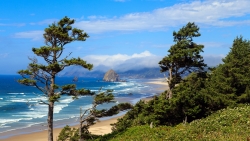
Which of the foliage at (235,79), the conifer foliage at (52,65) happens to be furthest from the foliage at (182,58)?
the conifer foliage at (52,65)

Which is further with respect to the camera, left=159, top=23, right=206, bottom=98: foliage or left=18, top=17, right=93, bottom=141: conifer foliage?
left=159, top=23, right=206, bottom=98: foliage

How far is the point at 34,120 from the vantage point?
41250mm

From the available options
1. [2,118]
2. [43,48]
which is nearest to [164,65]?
[43,48]

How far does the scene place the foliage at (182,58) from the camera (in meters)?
22.8

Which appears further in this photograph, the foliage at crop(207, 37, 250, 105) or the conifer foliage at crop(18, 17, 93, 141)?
the foliage at crop(207, 37, 250, 105)

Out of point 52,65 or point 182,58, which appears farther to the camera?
point 182,58

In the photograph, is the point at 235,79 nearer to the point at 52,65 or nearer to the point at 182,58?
the point at 182,58

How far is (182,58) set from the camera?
76.6 feet

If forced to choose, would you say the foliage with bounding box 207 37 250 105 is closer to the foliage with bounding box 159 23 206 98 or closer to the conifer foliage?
the foliage with bounding box 159 23 206 98

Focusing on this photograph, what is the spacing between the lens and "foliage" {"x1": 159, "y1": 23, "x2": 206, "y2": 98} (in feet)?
74.8

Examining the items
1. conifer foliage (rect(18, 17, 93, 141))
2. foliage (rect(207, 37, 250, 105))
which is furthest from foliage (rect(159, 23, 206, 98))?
conifer foliage (rect(18, 17, 93, 141))

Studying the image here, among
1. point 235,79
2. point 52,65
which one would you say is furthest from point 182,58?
point 52,65

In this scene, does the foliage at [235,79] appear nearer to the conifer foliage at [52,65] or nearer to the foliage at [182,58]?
the foliage at [182,58]

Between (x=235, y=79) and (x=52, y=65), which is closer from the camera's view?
(x=52, y=65)
